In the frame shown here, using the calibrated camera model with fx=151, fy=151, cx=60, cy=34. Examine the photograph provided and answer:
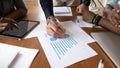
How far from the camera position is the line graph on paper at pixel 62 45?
77 centimetres

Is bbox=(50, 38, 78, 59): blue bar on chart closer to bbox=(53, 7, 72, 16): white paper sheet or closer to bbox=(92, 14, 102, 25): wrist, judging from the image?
bbox=(92, 14, 102, 25): wrist

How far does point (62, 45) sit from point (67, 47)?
3cm

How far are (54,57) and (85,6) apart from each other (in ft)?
2.25

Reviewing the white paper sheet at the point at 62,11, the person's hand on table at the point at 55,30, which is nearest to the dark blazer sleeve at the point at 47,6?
the white paper sheet at the point at 62,11

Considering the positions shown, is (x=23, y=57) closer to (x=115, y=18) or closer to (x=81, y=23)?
(x=81, y=23)

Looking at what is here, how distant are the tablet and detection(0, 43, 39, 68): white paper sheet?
11cm

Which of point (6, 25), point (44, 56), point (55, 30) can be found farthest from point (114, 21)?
point (6, 25)

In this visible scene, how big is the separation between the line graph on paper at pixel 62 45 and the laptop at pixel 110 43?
0.14m

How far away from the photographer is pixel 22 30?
0.97 meters

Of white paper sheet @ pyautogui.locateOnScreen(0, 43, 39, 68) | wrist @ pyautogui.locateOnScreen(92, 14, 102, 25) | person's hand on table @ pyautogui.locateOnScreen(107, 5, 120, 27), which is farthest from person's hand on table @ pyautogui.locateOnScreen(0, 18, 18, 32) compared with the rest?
person's hand on table @ pyautogui.locateOnScreen(107, 5, 120, 27)

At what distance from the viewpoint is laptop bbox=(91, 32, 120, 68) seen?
72cm

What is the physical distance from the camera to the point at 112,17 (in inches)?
42.0

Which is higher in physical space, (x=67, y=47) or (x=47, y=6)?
(x=47, y=6)

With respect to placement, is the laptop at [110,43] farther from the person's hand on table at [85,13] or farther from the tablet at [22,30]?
the tablet at [22,30]
